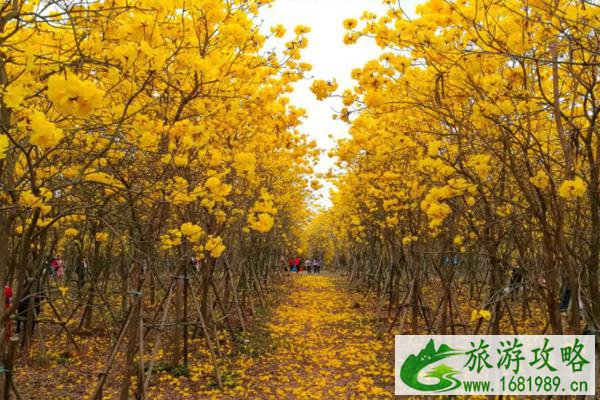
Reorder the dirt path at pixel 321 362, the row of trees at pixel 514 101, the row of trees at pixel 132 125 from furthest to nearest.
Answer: the dirt path at pixel 321 362
the row of trees at pixel 514 101
the row of trees at pixel 132 125

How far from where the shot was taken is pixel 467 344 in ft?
17.1

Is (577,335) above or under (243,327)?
above

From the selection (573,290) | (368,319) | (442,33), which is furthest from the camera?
(368,319)

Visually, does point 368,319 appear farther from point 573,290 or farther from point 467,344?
point 573,290

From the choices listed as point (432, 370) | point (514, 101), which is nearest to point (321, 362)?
point (432, 370)

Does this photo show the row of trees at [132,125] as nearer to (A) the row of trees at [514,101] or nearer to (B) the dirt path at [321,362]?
(A) the row of trees at [514,101]

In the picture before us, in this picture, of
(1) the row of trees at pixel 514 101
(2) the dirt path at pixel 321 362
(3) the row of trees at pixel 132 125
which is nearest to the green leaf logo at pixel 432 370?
(1) the row of trees at pixel 514 101

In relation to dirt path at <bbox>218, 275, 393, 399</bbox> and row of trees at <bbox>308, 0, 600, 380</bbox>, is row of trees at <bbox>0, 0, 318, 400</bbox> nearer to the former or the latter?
row of trees at <bbox>308, 0, 600, 380</bbox>

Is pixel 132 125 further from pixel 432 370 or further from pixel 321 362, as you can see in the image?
pixel 321 362

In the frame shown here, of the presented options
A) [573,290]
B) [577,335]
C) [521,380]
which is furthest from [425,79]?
[521,380]

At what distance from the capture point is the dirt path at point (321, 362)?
6883 millimetres

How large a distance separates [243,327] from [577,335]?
24.5 ft

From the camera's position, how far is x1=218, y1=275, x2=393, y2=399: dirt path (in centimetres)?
688

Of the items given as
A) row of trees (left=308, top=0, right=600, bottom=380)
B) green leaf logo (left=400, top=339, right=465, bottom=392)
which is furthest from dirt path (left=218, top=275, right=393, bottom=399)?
row of trees (left=308, top=0, right=600, bottom=380)
